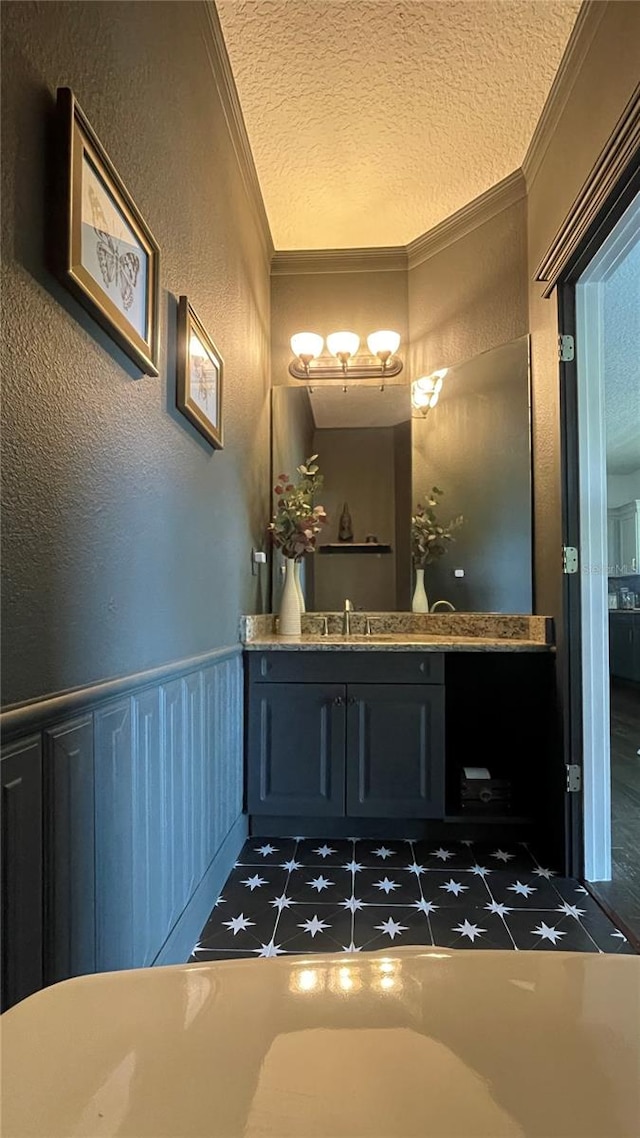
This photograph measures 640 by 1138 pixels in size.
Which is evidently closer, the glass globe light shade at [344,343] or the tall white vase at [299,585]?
the tall white vase at [299,585]

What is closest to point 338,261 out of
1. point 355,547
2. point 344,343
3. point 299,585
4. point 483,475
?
point 344,343

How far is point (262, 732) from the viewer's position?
2260 mm

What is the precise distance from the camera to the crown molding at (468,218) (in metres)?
2.46

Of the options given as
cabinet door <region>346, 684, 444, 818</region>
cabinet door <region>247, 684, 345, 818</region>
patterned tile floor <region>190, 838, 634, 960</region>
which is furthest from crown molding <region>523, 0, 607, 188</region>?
patterned tile floor <region>190, 838, 634, 960</region>

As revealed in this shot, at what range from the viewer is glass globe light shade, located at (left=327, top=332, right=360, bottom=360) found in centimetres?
289

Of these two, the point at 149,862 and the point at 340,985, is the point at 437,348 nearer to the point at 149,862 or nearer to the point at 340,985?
the point at 149,862

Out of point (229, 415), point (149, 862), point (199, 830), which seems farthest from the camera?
point (229, 415)

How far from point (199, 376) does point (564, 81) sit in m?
1.65

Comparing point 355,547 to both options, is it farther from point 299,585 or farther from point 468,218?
point 468,218

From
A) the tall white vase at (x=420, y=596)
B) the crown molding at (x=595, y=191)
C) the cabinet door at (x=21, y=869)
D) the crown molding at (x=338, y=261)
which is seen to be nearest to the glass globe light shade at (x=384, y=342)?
the crown molding at (x=338, y=261)

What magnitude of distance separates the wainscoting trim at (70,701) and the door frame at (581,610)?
1.44 m

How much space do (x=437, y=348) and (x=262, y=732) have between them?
81.7 inches

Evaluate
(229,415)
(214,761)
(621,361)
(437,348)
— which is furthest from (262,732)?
(621,361)

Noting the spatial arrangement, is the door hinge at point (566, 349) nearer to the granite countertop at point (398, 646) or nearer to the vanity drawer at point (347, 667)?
the granite countertop at point (398, 646)
